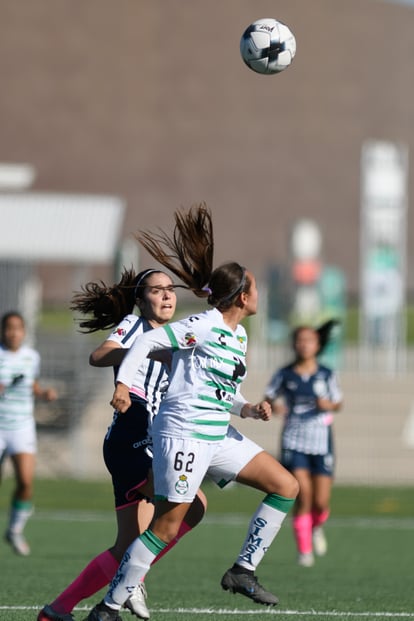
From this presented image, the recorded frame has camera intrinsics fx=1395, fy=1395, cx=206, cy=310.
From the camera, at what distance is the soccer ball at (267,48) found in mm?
8844

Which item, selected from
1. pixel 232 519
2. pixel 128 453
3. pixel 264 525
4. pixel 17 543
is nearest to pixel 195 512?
pixel 264 525

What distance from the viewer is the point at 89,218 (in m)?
24.5

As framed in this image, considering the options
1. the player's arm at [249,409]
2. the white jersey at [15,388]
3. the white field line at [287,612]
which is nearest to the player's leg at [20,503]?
the white jersey at [15,388]

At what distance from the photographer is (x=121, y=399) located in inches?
237

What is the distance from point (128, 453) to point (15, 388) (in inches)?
205

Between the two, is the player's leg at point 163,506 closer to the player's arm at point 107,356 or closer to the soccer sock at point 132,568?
the soccer sock at point 132,568

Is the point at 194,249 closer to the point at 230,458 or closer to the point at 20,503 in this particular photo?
the point at 230,458

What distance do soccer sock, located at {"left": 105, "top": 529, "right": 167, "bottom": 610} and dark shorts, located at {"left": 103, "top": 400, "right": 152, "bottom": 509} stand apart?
505mm

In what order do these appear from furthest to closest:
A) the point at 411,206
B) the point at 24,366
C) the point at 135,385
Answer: the point at 411,206 < the point at 24,366 < the point at 135,385

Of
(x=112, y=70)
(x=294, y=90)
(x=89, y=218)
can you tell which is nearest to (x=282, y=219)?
(x=294, y=90)

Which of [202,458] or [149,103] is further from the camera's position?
[149,103]

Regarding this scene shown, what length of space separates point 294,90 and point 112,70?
658 centimetres

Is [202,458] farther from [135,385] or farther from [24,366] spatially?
[24,366]

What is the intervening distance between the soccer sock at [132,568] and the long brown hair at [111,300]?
3.97ft
